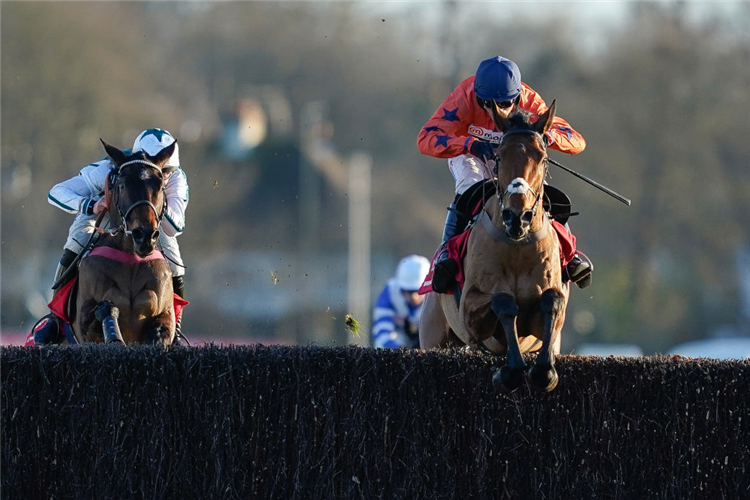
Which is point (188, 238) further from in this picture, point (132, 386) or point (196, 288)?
point (132, 386)

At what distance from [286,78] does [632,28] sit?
10.6m

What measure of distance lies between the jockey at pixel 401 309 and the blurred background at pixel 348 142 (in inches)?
818

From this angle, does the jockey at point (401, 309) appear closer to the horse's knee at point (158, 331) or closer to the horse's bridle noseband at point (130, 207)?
the horse's knee at point (158, 331)

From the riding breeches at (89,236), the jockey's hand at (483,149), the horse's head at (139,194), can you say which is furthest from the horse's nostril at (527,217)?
the riding breeches at (89,236)

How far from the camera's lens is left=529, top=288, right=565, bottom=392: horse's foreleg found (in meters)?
5.95

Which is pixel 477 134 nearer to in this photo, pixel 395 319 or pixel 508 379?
pixel 508 379

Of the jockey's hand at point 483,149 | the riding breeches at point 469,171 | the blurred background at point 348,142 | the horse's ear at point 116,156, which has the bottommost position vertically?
the jockey's hand at point 483,149

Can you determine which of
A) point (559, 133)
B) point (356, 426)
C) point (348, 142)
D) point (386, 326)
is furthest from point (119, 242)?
point (348, 142)

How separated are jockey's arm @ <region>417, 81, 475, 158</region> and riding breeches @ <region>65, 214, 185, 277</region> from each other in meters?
1.78

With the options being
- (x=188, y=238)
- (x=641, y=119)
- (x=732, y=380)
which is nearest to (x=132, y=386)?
(x=732, y=380)

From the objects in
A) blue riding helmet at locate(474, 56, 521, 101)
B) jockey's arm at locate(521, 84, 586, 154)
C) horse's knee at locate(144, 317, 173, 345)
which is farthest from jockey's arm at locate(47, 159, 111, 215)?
jockey's arm at locate(521, 84, 586, 154)

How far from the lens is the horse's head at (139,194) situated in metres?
7.09

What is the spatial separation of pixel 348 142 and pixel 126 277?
114 feet

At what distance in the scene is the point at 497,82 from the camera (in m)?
6.98
